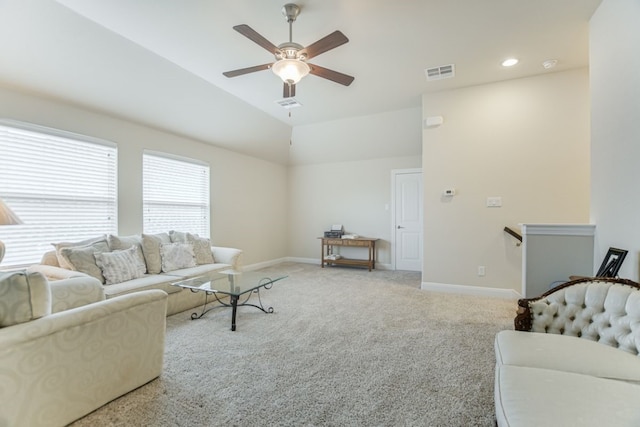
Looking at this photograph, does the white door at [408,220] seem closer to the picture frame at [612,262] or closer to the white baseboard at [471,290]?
the white baseboard at [471,290]

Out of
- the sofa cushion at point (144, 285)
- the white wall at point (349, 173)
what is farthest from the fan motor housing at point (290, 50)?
the white wall at point (349, 173)

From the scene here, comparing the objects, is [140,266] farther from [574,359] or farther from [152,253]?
[574,359]

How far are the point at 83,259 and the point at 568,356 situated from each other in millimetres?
3931

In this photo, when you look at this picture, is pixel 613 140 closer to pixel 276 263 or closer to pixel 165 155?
pixel 165 155

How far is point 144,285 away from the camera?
3.05m

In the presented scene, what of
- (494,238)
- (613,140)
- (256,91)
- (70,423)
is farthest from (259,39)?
(494,238)

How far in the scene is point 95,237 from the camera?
11.6 ft

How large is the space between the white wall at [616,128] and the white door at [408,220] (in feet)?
11.2

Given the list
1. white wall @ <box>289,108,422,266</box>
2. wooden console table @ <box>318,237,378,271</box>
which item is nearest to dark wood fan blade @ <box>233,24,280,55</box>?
white wall @ <box>289,108,422,266</box>

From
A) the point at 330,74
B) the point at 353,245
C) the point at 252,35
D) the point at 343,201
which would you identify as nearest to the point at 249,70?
the point at 252,35

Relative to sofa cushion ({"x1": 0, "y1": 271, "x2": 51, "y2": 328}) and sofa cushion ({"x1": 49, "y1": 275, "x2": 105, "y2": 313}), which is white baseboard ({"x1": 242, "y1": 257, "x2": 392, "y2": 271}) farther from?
sofa cushion ({"x1": 0, "y1": 271, "x2": 51, "y2": 328})

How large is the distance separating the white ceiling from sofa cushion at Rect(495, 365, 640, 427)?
8.94 feet

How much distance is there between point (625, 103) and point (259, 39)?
108 inches

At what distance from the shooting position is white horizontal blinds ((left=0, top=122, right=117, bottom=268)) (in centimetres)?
292
